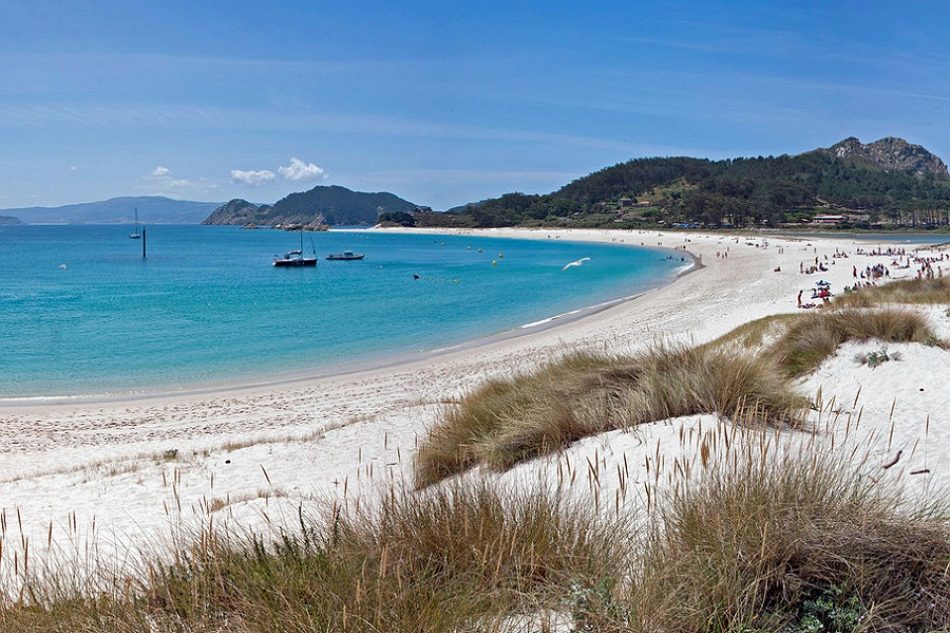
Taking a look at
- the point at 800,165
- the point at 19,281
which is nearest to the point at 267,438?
the point at 19,281

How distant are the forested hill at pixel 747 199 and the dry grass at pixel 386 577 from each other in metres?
139

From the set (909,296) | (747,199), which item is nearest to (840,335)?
(909,296)

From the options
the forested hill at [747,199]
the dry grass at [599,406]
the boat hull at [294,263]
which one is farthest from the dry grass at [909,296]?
the forested hill at [747,199]

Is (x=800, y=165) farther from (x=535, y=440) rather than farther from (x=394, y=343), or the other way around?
(x=535, y=440)

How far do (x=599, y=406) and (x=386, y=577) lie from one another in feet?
11.9

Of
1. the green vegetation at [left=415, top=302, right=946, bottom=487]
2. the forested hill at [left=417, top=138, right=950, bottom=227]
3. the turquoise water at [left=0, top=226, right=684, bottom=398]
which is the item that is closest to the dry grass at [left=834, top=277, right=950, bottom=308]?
the green vegetation at [left=415, top=302, right=946, bottom=487]

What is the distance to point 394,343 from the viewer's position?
2372cm

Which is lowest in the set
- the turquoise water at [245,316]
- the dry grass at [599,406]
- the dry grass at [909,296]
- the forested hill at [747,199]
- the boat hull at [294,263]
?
the turquoise water at [245,316]

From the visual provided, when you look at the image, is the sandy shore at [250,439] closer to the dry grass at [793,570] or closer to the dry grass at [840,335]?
the dry grass at [840,335]

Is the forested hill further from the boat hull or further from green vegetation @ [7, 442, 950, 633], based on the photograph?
green vegetation @ [7, 442, 950, 633]

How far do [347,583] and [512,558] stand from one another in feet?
2.46

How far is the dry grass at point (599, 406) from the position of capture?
5473 millimetres

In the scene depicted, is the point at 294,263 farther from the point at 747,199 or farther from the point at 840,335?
the point at 747,199

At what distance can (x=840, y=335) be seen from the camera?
9.41 meters
